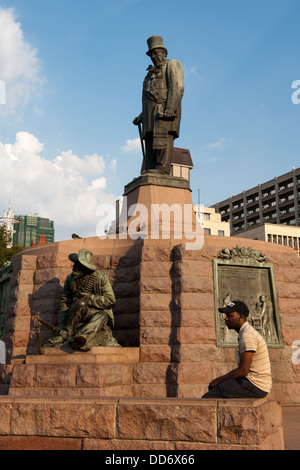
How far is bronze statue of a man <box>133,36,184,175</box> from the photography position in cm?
1295

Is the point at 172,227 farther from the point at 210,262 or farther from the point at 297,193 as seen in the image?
the point at 297,193

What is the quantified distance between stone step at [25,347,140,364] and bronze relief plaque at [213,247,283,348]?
2375 millimetres

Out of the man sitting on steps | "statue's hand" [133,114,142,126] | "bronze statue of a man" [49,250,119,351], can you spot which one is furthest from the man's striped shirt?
"statue's hand" [133,114,142,126]

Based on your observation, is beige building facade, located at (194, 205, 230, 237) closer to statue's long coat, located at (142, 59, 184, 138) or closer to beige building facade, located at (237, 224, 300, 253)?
beige building facade, located at (237, 224, 300, 253)

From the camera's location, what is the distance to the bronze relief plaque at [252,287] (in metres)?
9.80

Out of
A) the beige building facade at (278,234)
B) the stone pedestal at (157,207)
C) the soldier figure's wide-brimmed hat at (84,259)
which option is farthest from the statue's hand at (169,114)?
the beige building facade at (278,234)

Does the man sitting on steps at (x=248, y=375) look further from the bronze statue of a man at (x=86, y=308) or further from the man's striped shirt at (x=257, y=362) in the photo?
the bronze statue of a man at (x=86, y=308)

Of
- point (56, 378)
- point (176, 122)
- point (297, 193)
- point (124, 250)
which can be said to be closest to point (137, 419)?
point (56, 378)

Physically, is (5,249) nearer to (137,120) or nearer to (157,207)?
(137,120)

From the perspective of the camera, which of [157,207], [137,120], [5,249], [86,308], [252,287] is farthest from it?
[5,249]

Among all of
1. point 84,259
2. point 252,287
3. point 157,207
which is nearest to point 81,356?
point 84,259

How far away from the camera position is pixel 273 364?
31.6 ft

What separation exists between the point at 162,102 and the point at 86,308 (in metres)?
7.03

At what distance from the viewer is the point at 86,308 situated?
29.5 feet
